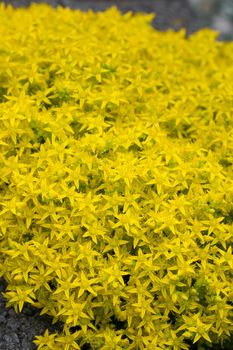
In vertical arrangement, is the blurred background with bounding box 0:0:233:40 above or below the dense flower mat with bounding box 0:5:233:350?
below

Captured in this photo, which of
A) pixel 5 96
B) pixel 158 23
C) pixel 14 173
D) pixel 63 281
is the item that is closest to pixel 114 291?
pixel 63 281

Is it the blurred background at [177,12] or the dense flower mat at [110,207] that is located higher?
the dense flower mat at [110,207]

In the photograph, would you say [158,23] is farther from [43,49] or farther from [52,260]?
[52,260]

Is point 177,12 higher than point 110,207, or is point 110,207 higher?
point 110,207

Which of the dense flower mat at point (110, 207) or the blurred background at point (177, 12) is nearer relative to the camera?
the dense flower mat at point (110, 207)

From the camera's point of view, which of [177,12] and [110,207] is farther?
Answer: [177,12]

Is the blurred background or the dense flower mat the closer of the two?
the dense flower mat
